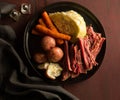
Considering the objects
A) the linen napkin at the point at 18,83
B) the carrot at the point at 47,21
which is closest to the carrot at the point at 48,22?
the carrot at the point at 47,21

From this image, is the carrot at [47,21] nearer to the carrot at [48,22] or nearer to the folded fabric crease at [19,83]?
the carrot at [48,22]

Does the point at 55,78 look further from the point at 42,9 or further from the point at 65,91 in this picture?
the point at 42,9

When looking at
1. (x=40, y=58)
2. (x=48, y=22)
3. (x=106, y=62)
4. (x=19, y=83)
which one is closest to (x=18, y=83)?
(x=19, y=83)

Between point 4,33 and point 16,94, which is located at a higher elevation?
point 4,33

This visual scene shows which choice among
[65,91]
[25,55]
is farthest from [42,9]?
[65,91]

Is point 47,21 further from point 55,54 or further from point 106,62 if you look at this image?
point 106,62

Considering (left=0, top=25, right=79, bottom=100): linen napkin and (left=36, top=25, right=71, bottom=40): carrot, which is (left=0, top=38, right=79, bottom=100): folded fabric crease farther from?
(left=36, top=25, right=71, bottom=40): carrot
